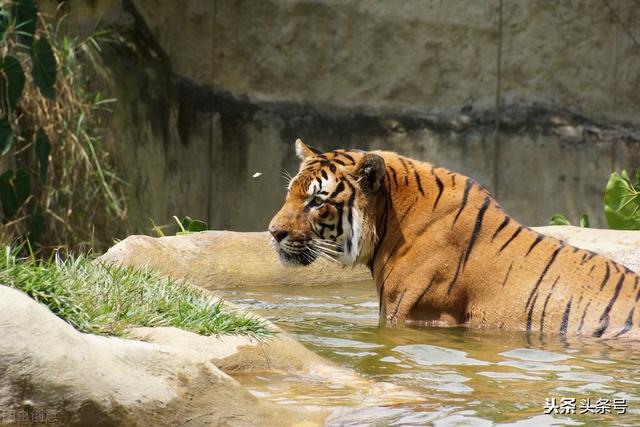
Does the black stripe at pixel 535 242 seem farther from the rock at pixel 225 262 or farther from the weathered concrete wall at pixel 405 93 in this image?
the weathered concrete wall at pixel 405 93

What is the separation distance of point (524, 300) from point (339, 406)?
201 cm

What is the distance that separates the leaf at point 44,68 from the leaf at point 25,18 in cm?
8

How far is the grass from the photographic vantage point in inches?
154

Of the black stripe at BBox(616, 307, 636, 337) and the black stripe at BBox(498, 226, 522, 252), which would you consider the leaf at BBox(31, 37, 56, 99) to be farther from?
the black stripe at BBox(616, 307, 636, 337)

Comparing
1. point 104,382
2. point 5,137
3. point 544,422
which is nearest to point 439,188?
point 544,422

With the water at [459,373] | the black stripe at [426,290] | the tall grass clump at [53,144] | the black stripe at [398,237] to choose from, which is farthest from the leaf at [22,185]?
the black stripe at [426,290]

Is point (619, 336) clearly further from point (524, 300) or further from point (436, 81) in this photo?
point (436, 81)

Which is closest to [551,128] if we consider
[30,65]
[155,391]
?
[30,65]

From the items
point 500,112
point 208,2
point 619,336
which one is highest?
point 208,2

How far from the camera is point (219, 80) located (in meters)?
10.5

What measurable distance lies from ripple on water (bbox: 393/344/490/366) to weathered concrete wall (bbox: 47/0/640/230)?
5.42m

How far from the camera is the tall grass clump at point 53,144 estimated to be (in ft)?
26.9

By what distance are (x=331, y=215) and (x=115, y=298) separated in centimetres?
189

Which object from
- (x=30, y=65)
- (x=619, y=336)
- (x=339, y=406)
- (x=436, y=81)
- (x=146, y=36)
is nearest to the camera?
(x=339, y=406)
